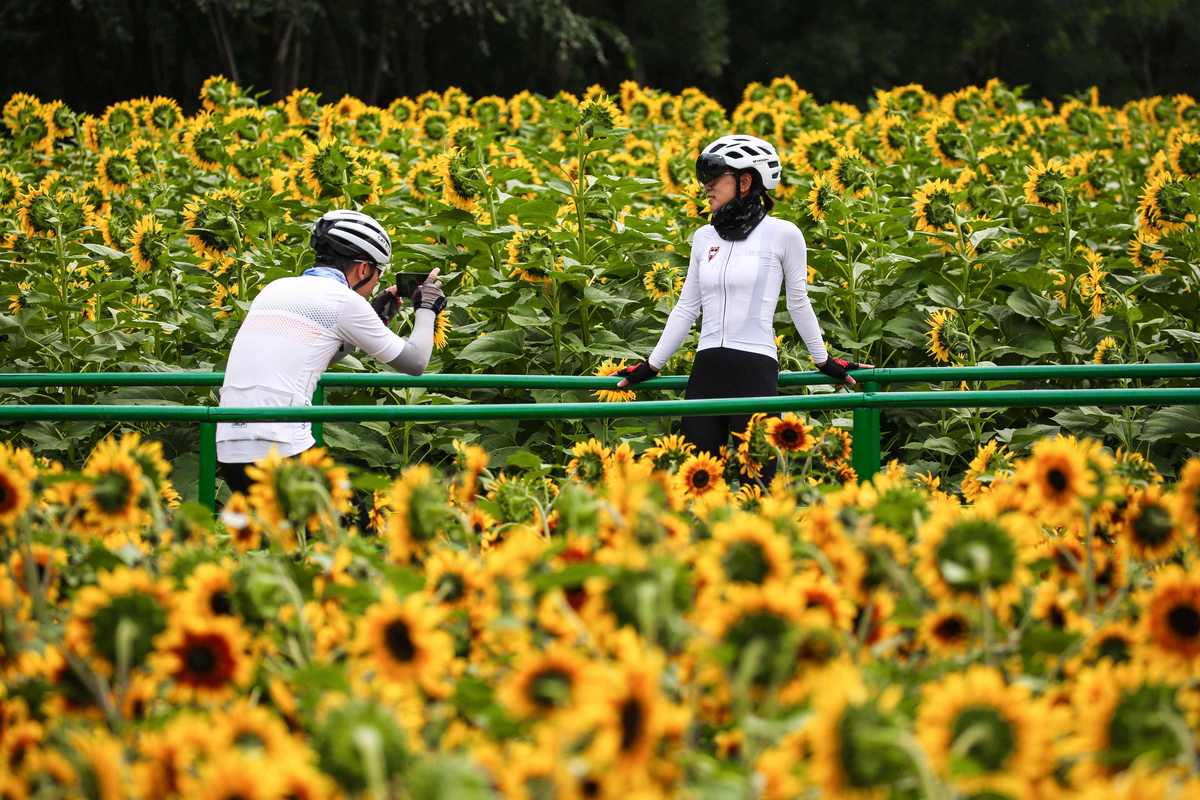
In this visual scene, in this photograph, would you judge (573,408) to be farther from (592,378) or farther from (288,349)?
(288,349)

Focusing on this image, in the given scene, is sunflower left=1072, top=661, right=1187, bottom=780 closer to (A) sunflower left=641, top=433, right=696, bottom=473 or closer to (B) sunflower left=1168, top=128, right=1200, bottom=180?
(A) sunflower left=641, top=433, right=696, bottom=473

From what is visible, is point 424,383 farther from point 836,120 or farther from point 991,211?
point 836,120

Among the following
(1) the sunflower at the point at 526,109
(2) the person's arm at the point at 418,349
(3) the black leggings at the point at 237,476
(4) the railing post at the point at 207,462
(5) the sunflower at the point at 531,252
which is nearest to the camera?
(4) the railing post at the point at 207,462

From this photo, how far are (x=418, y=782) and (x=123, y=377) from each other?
393cm

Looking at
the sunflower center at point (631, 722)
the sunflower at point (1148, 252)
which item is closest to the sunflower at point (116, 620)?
the sunflower center at point (631, 722)

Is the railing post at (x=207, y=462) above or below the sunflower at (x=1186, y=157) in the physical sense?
below

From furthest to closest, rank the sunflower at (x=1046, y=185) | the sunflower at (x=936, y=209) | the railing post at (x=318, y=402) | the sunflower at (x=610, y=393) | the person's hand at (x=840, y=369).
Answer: the sunflower at (x=1046, y=185), the sunflower at (x=936, y=209), the sunflower at (x=610, y=393), the railing post at (x=318, y=402), the person's hand at (x=840, y=369)

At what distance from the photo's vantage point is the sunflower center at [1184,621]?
2.38 meters

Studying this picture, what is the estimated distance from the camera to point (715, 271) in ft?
20.2

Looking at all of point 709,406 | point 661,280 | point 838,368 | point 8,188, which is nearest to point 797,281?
point 838,368

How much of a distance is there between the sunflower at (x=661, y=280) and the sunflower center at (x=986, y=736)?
5.59 m

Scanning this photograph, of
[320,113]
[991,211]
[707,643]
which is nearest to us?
[707,643]

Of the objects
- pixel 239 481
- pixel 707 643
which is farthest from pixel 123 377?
pixel 707 643

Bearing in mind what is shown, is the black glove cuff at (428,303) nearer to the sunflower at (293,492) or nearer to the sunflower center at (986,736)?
the sunflower at (293,492)
